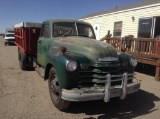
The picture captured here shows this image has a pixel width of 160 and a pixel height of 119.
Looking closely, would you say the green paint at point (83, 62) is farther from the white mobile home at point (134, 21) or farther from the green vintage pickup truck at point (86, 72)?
the white mobile home at point (134, 21)

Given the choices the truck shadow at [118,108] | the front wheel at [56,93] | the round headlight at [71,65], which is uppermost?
the round headlight at [71,65]

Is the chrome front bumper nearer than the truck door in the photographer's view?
Yes

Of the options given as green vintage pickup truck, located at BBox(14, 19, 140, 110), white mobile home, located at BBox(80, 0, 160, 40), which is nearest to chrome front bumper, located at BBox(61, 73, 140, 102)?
green vintage pickup truck, located at BBox(14, 19, 140, 110)

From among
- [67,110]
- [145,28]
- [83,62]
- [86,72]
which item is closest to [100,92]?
[86,72]

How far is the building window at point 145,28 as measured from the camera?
484 inches

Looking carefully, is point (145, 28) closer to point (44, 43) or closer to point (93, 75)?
point (44, 43)

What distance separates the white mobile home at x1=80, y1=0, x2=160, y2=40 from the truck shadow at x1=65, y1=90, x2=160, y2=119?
691 cm

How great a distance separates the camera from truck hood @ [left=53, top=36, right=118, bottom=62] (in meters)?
4.89

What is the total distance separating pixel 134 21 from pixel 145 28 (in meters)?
1.14

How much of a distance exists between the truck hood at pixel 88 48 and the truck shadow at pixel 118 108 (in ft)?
4.16

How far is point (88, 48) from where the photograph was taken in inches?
203

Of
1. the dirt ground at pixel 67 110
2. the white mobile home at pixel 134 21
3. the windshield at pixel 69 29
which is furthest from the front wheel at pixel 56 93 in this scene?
the white mobile home at pixel 134 21

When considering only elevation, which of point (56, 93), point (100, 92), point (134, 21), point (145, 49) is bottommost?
point (56, 93)

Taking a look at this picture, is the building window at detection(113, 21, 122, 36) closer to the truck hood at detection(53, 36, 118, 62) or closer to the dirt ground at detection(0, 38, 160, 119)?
the dirt ground at detection(0, 38, 160, 119)
